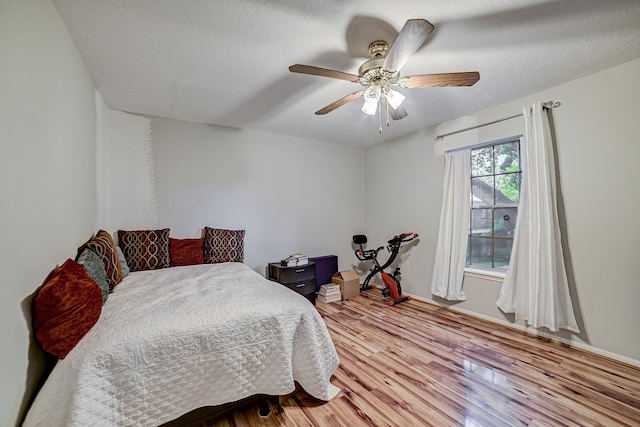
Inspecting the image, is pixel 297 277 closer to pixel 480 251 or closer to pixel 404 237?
pixel 404 237

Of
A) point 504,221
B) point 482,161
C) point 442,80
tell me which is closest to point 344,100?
point 442,80

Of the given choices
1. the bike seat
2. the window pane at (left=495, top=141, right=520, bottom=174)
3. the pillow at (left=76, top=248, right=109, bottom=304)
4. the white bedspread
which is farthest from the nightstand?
the window pane at (left=495, top=141, right=520, bottom=174)

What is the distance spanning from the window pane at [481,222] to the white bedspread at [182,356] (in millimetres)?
2469

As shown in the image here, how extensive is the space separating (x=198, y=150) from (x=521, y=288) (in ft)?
13.1

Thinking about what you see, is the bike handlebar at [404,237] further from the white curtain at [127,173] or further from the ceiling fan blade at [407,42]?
the white curtain at [127,173]

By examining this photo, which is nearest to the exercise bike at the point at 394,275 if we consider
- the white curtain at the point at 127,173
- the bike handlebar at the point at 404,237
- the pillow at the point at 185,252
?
the bike handlebar at the point at 404,237

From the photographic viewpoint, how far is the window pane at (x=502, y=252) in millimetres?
2916

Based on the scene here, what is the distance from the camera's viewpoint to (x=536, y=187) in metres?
2.48

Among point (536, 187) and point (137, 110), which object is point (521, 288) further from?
point (137, 110)

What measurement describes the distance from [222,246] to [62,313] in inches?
80.3

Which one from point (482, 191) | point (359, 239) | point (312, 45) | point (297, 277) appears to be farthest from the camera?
point (359, 239)

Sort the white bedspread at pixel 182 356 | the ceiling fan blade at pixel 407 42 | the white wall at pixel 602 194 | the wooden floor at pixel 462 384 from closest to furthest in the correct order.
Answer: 1. the white bedspread at pixel 182 356
2. the ceiling fan blade at pixel 407 42
3. the wooden floor at pixel 462 384
4. the white wall at pixel 602 194

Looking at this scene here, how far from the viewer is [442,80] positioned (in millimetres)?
1717

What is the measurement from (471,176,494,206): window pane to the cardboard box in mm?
1940
